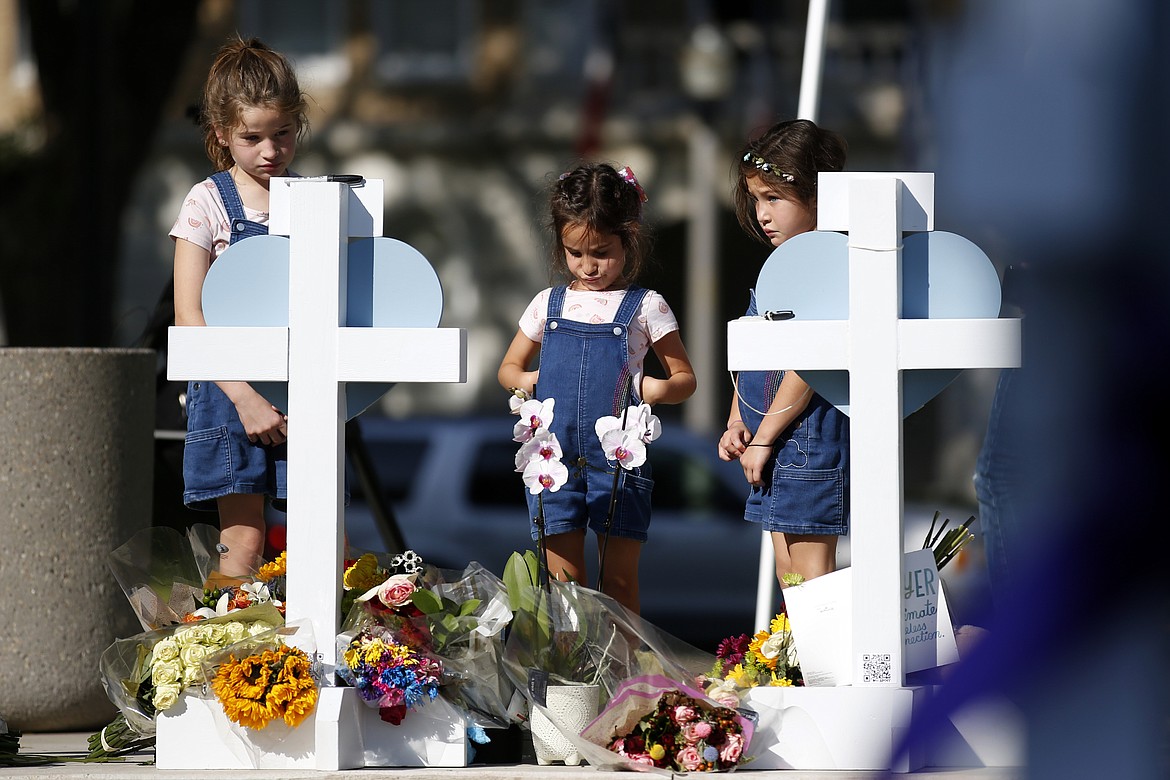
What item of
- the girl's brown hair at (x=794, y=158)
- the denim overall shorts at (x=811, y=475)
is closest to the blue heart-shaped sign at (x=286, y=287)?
the denim overall shorts at (x=811, y=475)

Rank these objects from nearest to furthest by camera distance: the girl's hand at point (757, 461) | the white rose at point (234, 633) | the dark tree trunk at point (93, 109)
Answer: the white rose at point (234, 633) < the girl's hand at point (757, 461) < the dark tree trunk at point (93, 109)

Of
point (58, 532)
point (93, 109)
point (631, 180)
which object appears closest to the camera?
point (631, 180)

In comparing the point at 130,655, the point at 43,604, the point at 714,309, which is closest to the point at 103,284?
the point at 43,604

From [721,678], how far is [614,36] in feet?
48.8

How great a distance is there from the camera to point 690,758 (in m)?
2.86

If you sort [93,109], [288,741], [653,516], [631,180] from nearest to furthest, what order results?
1. [288,741]
2. [631,180]
3. [93,109]
4. [653,516]

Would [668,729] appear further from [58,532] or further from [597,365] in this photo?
[58,532]

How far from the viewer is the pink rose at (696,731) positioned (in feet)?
9.38

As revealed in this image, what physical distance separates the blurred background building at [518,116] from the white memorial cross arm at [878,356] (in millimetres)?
13577

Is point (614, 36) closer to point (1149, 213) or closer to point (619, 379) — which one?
point (619, 379)

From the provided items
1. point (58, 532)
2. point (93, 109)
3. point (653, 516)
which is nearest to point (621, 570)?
point (58, 532)

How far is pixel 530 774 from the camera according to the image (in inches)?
113

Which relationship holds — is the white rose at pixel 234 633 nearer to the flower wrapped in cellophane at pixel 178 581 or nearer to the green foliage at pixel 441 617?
the flower wrapped in cellophane at pixel 178 581

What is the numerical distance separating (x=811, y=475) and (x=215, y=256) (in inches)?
59.3
